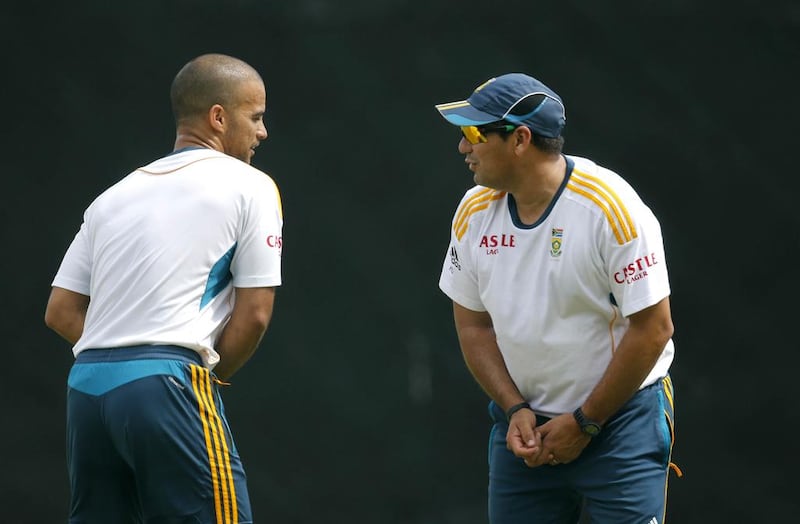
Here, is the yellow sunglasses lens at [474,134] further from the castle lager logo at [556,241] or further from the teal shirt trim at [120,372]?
the teal shirt trim at [120,372]

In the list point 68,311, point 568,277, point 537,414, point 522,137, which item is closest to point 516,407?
point 537,414

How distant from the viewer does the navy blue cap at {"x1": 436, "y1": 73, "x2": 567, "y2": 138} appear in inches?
134

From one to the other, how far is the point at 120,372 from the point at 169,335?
0.50 ft

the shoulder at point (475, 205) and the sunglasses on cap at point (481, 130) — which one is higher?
the sunglasses on cap at point (481, 130)

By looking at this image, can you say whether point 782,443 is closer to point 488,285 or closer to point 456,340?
point 456,340

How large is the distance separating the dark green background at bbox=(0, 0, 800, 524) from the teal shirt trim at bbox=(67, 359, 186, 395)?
1772 mm

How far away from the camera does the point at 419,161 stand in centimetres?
496

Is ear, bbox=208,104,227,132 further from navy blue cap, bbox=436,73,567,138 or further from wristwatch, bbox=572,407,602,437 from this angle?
wristwatch, bbox=572,407,602,437

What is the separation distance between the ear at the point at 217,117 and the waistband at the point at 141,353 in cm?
67

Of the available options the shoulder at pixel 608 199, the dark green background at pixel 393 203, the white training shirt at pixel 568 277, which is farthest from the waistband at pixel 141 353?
the dark green background at pixel 393 203

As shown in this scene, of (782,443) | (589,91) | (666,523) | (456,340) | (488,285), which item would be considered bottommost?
(666,523)

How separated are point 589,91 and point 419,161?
716 millimetres

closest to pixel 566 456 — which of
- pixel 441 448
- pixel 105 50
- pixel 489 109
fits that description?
pixel 489 109

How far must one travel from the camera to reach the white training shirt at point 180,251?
3229 mm
